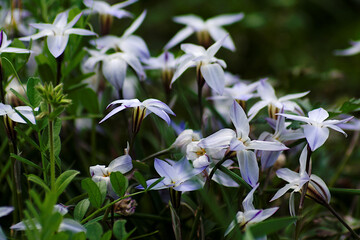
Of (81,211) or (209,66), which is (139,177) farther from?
(209,66)

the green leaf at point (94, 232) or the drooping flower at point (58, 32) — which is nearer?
the green leaf at point (94, 232)

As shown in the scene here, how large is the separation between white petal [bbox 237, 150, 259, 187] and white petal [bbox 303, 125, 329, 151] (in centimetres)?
7

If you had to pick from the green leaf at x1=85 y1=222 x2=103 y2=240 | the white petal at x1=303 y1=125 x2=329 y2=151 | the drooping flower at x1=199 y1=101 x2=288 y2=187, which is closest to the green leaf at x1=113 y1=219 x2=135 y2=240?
the green leaf at x1=85 y1=222 x2=103 y2=240

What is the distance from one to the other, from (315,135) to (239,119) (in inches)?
3.6

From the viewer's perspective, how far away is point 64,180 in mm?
529

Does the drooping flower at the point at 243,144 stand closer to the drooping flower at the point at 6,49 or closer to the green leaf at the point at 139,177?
the green leaf at the point at 139,177

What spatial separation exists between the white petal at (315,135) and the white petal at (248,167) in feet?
0.22

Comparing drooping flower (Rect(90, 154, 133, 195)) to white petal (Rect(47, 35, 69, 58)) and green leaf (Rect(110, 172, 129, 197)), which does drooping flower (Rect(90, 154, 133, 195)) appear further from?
white petal (Rect(47, 35, 69, 58))

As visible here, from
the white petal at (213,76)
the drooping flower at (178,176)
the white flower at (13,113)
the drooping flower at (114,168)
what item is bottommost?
the drooping flower at (178,176)

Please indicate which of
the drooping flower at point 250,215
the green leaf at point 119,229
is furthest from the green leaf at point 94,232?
the drooping flower at point 250,215

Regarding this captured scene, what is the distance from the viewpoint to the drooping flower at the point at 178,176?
517 mm

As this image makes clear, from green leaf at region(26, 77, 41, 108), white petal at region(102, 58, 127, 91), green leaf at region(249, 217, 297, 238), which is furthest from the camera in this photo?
white petal at region(102, 58, 127, 91)

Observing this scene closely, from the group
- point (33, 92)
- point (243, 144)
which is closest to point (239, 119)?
point (243, 144)

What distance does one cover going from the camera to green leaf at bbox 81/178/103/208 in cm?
48
